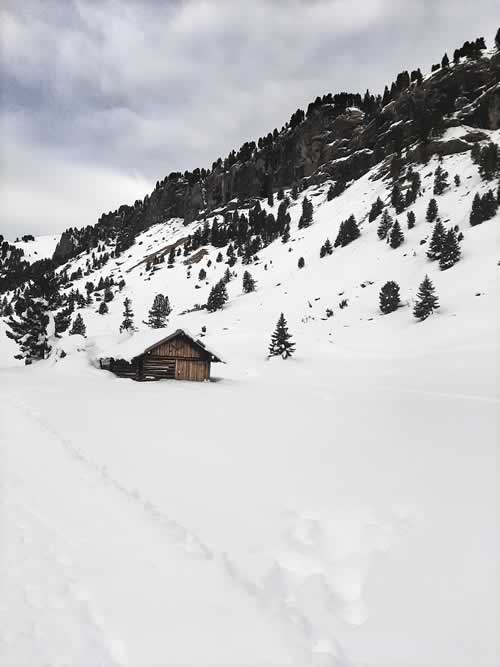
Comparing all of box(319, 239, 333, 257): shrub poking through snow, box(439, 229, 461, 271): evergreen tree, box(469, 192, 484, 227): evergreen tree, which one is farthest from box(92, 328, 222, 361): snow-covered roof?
box(319, 239, 333, 257): shrub poking through snow

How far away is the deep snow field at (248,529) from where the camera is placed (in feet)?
11.0

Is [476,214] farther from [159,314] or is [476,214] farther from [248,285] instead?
[159,314]

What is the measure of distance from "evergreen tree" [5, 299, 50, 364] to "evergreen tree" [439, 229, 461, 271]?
128 ft

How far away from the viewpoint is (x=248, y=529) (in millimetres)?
5387

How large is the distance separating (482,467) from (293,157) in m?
122

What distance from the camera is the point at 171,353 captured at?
80.3 feet

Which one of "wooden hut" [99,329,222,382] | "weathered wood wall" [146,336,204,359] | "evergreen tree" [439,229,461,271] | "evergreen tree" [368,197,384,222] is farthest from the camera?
"evergreen tree" [368,197,384,222]

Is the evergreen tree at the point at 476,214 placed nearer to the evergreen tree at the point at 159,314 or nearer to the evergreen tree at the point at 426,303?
the evergreen tree at the point at 426,303

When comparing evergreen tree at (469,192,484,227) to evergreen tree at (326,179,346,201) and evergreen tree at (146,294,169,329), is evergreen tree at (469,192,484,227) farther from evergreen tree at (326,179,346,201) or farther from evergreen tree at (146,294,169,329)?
evergreen tree at (326,179,346,201)

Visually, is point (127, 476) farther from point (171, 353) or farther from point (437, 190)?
point (437, 190)

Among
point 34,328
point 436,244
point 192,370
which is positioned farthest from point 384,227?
point 34,328

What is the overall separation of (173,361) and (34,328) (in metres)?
14.5

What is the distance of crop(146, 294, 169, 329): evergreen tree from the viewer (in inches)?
1927

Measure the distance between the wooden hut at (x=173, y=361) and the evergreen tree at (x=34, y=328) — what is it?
31.6 feet
